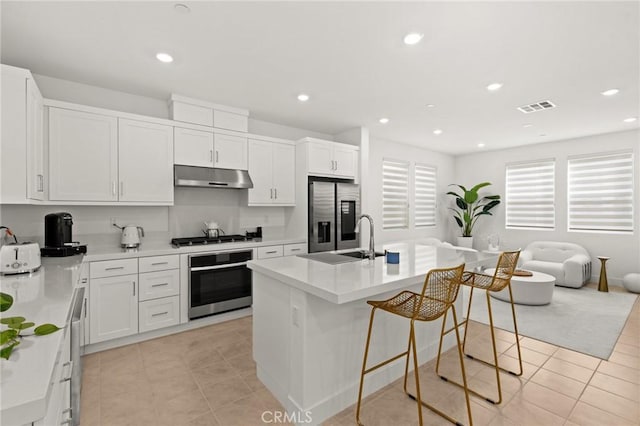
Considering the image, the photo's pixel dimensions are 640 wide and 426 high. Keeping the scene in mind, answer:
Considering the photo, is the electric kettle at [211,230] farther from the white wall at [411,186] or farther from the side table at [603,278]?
the side table at [603,278]

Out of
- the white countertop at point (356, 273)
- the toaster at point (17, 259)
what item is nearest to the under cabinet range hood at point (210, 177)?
the toaster at point (17, 259)

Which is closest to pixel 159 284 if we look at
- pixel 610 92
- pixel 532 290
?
pixel 532 290

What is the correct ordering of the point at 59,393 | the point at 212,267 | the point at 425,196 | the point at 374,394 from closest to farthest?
the point at 59,393 < the point at 374,394 < the point at 212,267 < the point at 425,196

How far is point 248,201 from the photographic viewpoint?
13.5ft

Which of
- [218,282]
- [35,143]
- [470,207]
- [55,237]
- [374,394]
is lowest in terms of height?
[374,394]

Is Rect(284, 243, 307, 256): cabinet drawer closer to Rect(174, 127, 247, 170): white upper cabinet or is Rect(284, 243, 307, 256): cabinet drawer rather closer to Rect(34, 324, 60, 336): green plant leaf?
→ Rect(174, 127, 247, 170): white upper cabinet

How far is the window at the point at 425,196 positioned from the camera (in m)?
6.57

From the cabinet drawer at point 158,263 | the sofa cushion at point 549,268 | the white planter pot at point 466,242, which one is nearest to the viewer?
the cabinet drawer at point 158,263

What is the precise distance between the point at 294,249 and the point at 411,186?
3.36 meters

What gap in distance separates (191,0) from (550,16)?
2419 mm

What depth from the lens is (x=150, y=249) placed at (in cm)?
319

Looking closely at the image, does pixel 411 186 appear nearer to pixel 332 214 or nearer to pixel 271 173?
pixel 332 214

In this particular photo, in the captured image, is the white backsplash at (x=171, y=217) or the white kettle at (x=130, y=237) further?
the white kettle at (x=130, y=237)

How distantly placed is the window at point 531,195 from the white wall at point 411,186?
1.30 metres
